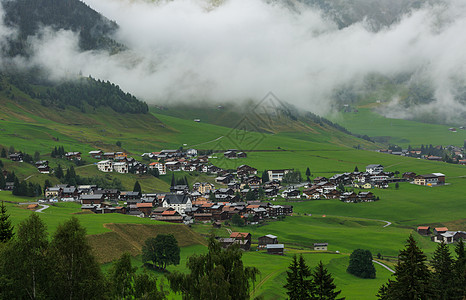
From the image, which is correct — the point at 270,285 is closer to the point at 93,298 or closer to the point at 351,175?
the point at 93,298

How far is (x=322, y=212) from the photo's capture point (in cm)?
12694

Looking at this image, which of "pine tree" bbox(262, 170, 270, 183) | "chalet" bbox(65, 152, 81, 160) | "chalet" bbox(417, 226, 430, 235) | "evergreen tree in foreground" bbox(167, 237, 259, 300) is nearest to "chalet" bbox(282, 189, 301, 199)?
"pine tree" bbox(262, 170, 270, 183)

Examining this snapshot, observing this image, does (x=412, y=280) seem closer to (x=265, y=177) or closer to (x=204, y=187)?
(x=204, y=187)

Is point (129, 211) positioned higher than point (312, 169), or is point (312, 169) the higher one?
point (312, 169)

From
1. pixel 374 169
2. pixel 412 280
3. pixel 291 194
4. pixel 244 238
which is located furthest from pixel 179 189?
pixel 412 280

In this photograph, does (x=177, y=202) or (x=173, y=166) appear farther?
(x=173, y=166)

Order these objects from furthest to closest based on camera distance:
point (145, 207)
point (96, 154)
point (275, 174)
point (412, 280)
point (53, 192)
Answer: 1. point (96, 154)
2. point (275, 174)
3. point (53, 192)
4. point (145, 207)
5. point (412, 280)

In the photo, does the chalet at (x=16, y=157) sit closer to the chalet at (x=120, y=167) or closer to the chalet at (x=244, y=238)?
the chalet at (x=120, y=167)

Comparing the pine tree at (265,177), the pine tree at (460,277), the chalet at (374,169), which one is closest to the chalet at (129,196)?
the pine tree at (265,177)

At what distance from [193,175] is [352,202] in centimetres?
6023

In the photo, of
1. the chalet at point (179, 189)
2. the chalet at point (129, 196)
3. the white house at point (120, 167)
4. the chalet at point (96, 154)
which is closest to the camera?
the chalet at point (129, 196)

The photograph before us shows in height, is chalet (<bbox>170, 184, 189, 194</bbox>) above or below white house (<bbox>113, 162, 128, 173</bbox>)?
below

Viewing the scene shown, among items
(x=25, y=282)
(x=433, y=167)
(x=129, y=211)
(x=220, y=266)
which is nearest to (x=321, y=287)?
(x=220, y=266)

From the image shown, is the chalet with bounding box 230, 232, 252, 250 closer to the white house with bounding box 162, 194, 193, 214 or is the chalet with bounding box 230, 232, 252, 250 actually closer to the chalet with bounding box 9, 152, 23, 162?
the white house with bounding box 162, 194, 193, 214
